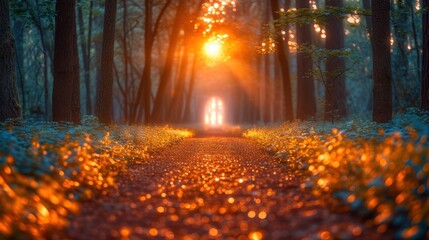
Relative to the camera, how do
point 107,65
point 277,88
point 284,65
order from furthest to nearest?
point 277,88, point 284,65, point 107,65

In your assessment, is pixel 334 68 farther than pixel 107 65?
Yes

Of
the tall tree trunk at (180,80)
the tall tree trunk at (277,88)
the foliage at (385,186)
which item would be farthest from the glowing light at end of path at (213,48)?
the foliage at (385,186)

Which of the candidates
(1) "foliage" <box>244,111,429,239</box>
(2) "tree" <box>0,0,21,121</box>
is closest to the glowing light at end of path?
(2) "tree" <box>0,0,21,121</box>

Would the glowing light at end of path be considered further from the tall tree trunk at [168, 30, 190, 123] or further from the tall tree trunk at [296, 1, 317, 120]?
the tall tree trunk at [296, 1, 317, 120]

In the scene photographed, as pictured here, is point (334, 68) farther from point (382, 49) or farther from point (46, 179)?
point (46, 179)

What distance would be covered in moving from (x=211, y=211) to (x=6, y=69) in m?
9.49

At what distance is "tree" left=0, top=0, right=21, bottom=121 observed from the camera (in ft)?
44.1

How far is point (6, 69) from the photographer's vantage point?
13.5 meters

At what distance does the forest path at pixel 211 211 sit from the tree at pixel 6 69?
18.1ft

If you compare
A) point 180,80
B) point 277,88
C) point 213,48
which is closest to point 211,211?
point 213,48

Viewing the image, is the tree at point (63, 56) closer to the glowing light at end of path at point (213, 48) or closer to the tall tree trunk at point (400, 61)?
the tall tree trunk at point (400, 61)

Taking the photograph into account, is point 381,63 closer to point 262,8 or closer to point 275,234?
point 275,234

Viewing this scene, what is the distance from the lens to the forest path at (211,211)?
5.39m

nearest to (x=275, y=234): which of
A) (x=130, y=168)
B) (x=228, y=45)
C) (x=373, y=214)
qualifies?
(x=373, y=214)
